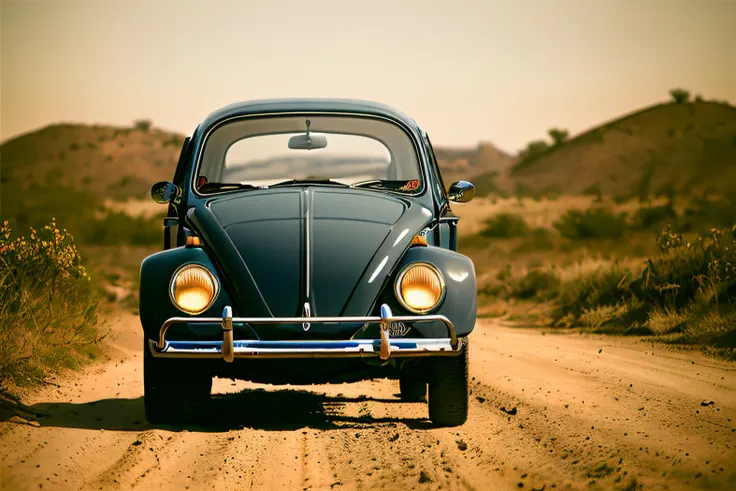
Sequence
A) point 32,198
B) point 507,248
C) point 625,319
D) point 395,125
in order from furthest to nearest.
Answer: point 32,198 < point 507,248 < point 625,319 < point 395,125

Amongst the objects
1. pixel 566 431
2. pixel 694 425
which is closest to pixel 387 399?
pixel 566 431

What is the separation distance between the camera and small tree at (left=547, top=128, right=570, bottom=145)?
9564cm

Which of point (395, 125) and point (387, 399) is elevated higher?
point (395, 125)

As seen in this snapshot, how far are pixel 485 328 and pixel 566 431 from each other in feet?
23.0

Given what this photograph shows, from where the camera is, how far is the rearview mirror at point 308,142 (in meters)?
7.84

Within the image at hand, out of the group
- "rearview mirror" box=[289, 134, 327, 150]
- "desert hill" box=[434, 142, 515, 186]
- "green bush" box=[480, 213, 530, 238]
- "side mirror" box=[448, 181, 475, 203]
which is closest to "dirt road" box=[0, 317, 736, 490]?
"side mirror" box=[448, 181, 475, 203]

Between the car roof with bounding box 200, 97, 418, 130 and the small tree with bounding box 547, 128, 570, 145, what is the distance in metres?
89.5

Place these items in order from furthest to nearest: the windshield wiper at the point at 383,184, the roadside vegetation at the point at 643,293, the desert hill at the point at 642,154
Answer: the desert hill at the point at 642,154 < the roadside vegetation at the point at 643,293 < the windshield wiper at the point at 383,184

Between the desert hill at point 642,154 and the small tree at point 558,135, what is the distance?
1.52 meters

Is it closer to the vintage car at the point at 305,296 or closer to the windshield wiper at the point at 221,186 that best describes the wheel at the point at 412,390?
the vintage car at the point at 305,296

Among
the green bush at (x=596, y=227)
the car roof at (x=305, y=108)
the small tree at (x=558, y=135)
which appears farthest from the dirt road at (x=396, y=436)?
the small tree at (x=558, y=135)

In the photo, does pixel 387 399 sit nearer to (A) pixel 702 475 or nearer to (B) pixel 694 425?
(B) pixel 694 425

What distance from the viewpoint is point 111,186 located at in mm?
86312

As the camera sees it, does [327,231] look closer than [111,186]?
Yes
